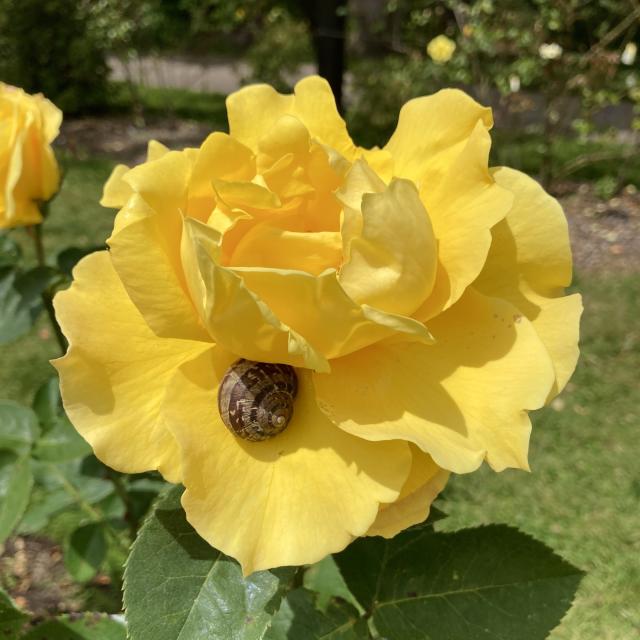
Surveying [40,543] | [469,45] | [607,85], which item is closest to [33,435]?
[40,543]

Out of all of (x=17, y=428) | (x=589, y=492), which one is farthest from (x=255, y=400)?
(x=589, y=492)

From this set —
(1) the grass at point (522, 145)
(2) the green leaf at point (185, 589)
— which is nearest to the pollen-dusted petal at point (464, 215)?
(2) the green leaf at point (185, 589)

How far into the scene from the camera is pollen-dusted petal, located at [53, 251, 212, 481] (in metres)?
0.55

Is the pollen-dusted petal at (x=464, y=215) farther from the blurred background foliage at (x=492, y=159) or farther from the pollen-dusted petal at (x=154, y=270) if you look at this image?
the blurred background foliage at (x=492, y=159)

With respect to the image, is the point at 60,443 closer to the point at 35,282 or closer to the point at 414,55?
the point at 35,282

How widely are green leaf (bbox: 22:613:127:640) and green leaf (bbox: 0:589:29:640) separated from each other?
0.07m

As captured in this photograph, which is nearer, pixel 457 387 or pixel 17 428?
pixel 457 387

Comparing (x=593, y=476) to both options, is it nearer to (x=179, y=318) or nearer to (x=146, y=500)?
(x=146, y=500)

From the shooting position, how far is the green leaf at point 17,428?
3.86 feet

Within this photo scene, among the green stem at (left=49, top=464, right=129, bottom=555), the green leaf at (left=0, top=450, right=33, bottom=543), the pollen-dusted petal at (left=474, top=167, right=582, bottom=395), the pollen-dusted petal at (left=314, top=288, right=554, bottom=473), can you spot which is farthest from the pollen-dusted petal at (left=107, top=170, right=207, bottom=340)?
the green stem at (left=49, top=464, right=129, bottom=555)

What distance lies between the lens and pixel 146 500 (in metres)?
1.34

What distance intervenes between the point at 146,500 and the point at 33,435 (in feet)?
0.82

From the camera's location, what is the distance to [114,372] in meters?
0.56

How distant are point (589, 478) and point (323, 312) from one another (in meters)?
2.17
